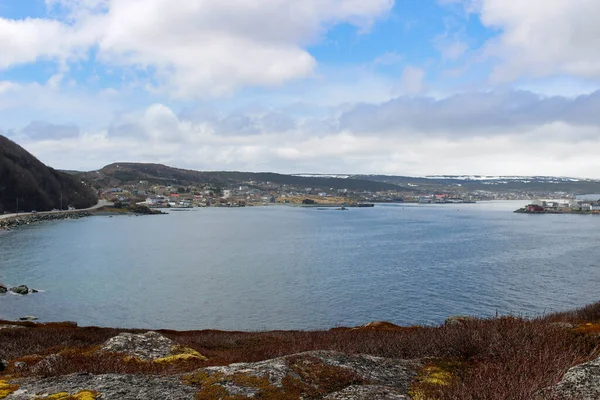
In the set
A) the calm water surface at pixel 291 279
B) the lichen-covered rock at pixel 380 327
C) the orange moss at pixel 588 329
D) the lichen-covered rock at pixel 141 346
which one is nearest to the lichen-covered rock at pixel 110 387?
the lichen-covered rock at pixel 141 346

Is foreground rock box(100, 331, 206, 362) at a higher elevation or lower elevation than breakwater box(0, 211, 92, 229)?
higher

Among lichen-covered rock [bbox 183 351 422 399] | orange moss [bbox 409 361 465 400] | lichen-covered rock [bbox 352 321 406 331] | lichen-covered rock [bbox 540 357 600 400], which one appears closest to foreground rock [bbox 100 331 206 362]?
lichen-covered rock [bbox 183 351 422 399]

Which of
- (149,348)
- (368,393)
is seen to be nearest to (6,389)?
(149,348)

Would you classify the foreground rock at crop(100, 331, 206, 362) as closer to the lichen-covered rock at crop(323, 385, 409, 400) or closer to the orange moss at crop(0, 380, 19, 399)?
the orange moss at crop(0, 380, 19, 399)

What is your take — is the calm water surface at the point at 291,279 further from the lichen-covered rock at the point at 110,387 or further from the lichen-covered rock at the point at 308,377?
the lichen-covered rock at the point at 110,387

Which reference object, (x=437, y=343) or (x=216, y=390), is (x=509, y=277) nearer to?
(x=437, y=343)

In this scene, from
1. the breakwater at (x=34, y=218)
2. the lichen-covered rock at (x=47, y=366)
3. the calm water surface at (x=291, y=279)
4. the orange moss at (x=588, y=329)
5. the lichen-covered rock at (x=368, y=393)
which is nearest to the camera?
the lichen-covered rock at (x=368, y=393)
